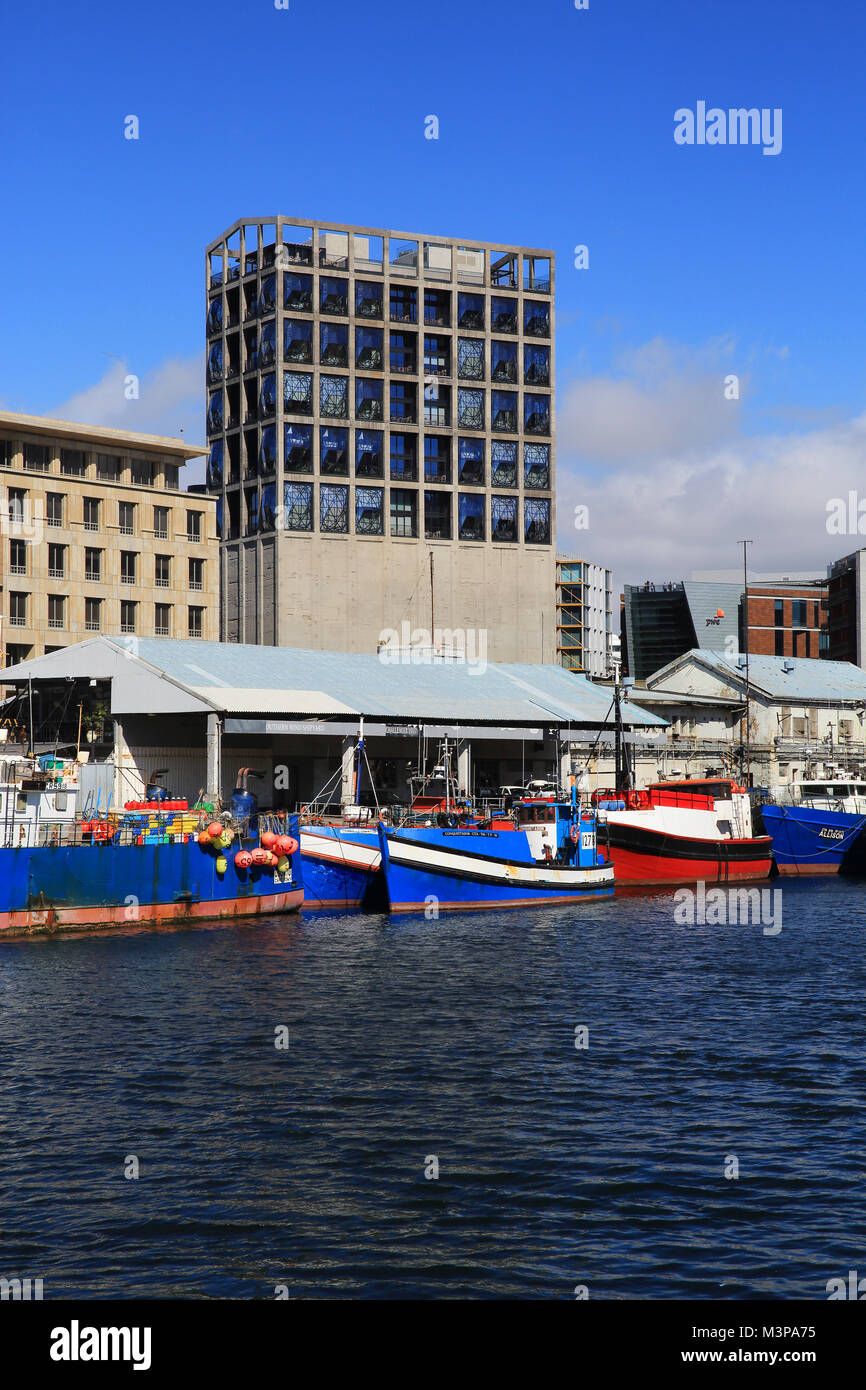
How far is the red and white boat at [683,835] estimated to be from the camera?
67562mm

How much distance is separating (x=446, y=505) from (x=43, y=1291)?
11179 cm

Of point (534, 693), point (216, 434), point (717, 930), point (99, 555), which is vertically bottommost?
point (717, 930)

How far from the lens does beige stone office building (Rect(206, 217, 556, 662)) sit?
11919cm

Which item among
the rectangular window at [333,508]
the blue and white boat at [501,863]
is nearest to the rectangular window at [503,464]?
the rectangular window at [333,508]

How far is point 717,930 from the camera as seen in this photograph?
5341 cm

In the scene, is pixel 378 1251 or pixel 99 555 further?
pixel 99 555

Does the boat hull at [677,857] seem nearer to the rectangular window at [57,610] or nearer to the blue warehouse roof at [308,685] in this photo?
the blue warehouse roof at [308,685]

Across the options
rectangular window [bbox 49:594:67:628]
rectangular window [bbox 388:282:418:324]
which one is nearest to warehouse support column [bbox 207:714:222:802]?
rectangular window [bbox 49:594:67:628]

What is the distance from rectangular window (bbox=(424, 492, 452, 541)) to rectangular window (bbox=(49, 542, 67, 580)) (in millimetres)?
32659

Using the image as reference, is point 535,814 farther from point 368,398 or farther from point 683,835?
point 368,398

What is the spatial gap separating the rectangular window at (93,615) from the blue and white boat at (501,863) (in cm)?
6138

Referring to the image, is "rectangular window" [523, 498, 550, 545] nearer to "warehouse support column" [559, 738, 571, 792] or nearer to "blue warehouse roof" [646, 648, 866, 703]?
"blue warehouse roof" [646, 648, 866, 703]
